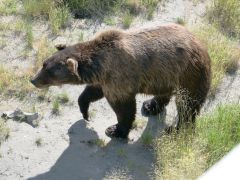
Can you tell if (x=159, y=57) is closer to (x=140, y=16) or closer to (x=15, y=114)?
(x=15, y=114)

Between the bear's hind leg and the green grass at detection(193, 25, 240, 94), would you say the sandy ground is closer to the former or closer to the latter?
the bear's hind leg

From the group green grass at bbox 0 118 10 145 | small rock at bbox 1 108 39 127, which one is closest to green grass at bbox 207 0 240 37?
small rock at bbox 1 108 39 127

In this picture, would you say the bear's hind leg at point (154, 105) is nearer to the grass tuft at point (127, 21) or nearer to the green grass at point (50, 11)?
the grass tuft at point (127, 21)

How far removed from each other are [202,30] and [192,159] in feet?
11.5

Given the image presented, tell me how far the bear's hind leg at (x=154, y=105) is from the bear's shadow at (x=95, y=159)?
436 mm

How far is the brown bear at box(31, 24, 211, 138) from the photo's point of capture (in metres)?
4.92

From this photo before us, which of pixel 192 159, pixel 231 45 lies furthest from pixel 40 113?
pixel 231 45

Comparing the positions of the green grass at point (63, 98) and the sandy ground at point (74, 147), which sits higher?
the green grass at point (63, 98)

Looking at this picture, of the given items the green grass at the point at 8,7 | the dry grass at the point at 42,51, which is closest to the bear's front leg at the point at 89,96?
the dry grass at the point at 42,51

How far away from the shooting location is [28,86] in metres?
6.07

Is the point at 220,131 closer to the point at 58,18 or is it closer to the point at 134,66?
the point at 134,66

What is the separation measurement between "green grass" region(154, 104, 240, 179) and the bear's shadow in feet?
0.82

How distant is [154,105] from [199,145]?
3.83 feet

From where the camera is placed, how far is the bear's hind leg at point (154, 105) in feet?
18.9
